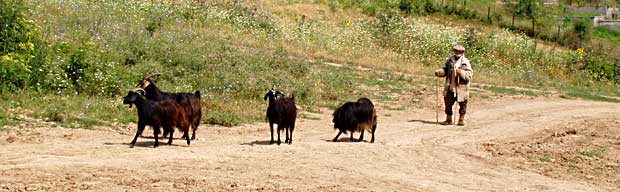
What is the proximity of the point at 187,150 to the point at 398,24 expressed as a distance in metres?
24.5

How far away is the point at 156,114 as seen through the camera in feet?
38.2

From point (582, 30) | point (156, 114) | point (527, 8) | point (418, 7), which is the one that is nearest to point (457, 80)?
point (156, 114)

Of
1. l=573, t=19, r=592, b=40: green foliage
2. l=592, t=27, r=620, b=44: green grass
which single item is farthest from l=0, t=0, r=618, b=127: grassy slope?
l=592, t=27, r=620, b=44: green grass

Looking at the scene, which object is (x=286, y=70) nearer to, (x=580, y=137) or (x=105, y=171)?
(x=580, y=137)

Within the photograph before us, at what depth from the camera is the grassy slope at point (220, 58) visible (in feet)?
51.7

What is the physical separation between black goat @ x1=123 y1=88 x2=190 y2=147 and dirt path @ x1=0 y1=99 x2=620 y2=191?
296mm

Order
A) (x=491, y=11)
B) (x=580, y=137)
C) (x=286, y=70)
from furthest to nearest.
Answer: (x=491, y=11) < (x=286, y=70) < (x=580, y=137)

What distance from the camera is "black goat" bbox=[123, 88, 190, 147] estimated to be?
38.2 ft

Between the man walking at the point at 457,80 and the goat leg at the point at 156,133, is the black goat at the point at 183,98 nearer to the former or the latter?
the goat leg at the point at 156,133

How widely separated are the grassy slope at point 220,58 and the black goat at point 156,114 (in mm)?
2178

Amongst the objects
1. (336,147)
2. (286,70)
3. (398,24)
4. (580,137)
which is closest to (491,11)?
(398,24)

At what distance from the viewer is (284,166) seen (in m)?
11.0

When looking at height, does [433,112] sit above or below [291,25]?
Answer: below

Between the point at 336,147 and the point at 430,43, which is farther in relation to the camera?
the point at 430,43
